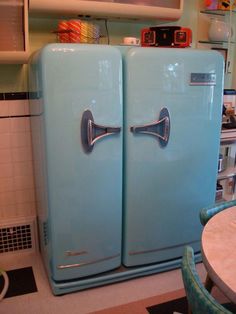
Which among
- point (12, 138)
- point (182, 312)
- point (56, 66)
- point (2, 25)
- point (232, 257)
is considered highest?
point (2, 25)

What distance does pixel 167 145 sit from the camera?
194cm

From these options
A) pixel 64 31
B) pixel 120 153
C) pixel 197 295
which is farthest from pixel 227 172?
pixel 197 295

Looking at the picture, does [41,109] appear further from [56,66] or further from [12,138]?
[12,138]

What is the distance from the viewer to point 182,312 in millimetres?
1855

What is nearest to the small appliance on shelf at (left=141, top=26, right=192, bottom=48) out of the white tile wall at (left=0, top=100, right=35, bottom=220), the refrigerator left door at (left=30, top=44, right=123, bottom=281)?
the refrigerator left door at (left=30, top=44, right=123, bottom=281)

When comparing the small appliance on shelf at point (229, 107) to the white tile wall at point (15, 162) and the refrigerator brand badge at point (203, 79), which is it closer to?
the refrigerator brand badge at point (203, 79)

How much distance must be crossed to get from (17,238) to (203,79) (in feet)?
5.68

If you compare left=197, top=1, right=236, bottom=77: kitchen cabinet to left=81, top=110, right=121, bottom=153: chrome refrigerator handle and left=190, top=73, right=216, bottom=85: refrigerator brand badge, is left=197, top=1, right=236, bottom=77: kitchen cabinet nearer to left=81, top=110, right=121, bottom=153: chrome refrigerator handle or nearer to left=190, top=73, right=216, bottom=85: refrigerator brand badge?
left=190, top=73, right=216, bottom=85: refrigerator brand badge

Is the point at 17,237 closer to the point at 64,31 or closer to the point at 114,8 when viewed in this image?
the point at 64,31

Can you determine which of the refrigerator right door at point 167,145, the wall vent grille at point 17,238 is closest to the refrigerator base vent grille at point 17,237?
the wall vent grille at point 17,238

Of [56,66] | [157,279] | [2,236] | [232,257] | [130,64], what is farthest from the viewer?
[2,236]

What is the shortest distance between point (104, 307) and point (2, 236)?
0.94 meters

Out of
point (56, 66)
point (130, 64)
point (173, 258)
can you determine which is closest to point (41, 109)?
point (56, 66)

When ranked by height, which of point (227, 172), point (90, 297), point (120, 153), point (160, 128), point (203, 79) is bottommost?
point (90, 297)
